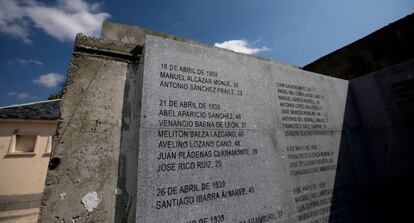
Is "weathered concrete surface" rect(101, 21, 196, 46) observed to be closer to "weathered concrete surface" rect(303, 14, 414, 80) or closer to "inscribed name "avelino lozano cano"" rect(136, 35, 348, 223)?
"inscribed name "avelino lozano cano"" rect(136, 35, 348, 223)

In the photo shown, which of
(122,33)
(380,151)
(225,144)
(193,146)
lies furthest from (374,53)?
(122,33)

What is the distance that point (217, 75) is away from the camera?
2.62m

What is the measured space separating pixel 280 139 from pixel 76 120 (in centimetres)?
233

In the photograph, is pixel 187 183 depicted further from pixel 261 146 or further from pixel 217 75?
pixel 217 75

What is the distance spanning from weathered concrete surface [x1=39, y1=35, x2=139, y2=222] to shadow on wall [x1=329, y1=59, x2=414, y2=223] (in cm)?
294

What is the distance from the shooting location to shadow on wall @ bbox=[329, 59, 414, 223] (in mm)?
3338

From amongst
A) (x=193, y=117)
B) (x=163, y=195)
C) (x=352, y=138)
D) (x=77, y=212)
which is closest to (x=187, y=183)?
(x=163, y=195)

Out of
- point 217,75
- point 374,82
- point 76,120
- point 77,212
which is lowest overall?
point 77,212

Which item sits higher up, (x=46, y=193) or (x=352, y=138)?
(x=352, y=138)

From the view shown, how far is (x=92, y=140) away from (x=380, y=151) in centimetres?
456

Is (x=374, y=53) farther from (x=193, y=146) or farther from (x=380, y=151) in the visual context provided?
(x=193, y=146)

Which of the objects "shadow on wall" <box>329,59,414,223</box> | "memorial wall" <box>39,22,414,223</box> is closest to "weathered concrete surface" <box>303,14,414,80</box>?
"shadow on wall" <box>329,59,414,223</box>

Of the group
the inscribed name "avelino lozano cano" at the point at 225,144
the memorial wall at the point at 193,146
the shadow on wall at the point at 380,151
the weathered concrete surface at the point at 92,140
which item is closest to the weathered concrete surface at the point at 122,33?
the memorial wall at the point at 193,146

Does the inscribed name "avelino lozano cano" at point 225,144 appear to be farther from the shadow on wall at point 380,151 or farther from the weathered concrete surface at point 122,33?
the weathered concrete surface at point 122,33
